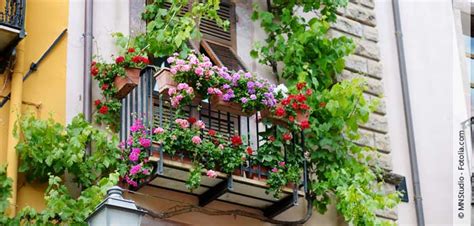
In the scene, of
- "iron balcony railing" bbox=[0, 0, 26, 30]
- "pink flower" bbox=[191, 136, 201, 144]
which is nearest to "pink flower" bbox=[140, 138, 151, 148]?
"pink flower" bbox=[191, 136, 201, 144]

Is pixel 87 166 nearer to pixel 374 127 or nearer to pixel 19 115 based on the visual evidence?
pixel 19 115

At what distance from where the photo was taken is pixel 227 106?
12.5m

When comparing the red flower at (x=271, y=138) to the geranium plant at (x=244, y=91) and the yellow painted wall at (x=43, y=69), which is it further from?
the yellow painted wall at (x=43, y=69)

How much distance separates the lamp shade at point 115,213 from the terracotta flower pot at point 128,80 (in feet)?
11.7

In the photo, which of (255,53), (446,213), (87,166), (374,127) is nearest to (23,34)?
(87,166)

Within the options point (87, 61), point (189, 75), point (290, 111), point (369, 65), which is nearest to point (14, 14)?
point (87, 61)

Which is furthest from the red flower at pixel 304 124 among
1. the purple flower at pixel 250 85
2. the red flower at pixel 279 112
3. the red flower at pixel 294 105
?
the purple flower at pixel 250 85

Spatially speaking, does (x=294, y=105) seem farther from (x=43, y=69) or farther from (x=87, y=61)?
(x=43, y=69)

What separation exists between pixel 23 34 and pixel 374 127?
14.8 feet

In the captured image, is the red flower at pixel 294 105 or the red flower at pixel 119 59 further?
the red flower at pixel 294 105

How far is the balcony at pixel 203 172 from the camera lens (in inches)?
478

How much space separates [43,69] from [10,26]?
69 centimetres

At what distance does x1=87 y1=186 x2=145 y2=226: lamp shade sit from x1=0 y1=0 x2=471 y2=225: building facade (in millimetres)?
3025

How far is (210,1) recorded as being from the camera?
12.8m
